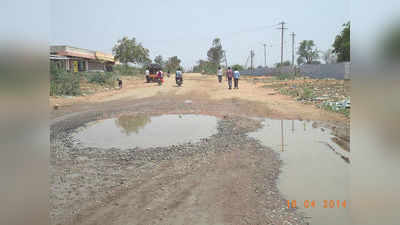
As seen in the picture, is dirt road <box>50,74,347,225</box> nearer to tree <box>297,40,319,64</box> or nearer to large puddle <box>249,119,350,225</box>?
large puddle <box>249,119,350,225</box>

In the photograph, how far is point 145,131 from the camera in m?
7.61

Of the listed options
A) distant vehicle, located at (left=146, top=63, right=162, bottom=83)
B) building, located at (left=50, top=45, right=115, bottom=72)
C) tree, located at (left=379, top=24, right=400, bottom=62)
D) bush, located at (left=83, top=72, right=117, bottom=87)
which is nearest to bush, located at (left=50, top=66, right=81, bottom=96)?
bush, located at (left=83, top=72, right=117, bottom=87)

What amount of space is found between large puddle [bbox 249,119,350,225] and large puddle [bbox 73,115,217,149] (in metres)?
1.68

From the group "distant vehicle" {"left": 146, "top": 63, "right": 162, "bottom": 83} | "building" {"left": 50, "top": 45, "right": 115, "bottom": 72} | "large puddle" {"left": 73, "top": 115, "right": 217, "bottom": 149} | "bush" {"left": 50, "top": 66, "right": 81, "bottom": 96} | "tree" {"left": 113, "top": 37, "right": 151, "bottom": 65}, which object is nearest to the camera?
"large puddle" {"left": 73, "top": 115, "right": 217, "bottom": 149}

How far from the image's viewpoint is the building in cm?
2702

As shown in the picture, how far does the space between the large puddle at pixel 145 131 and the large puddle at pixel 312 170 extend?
5.51ft

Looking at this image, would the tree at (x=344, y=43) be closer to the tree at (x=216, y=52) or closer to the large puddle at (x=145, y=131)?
the large puddle at (x=145, y=131)

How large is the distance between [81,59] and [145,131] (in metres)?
27.0

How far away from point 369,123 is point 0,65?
59.3 inches

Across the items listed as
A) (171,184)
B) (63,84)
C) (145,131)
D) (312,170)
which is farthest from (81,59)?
(312,170)

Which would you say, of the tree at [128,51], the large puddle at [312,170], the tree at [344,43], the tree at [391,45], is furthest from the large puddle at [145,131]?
the tree at [128,51]

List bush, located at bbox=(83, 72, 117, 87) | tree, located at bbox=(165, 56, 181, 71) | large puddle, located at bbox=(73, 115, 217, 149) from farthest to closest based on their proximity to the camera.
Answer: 1. tree, located at bbox=(165, 56, 181, 71)
2. bush, located at bbox=(83, 72, 117, 87)
3. large puddle, located at bbox=(73, 115, 217, 149)

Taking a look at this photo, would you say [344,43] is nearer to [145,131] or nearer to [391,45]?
[145,131]

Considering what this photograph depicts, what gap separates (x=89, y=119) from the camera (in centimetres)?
940
